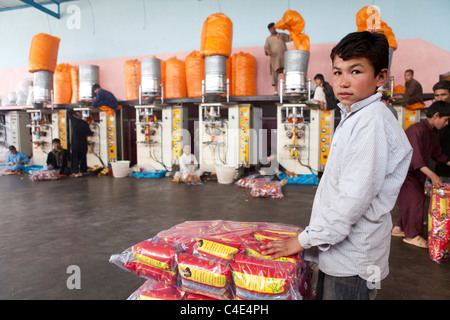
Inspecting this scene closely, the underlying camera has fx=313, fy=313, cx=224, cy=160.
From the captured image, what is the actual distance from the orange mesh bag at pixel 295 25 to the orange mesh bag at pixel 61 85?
496cm

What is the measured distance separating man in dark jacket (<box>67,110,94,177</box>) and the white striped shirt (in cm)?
629

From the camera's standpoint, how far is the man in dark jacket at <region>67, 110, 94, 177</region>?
630 centimetres

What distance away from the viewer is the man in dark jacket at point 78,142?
630 cm

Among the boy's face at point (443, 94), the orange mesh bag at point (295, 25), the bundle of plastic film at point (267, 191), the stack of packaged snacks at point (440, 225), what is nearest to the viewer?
the stack of packaged snacks at point (440, 225)

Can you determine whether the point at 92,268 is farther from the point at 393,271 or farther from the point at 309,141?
the point at 309,141

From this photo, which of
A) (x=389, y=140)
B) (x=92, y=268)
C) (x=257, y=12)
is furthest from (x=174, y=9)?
(x=389, y=140)

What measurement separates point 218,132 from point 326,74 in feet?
8.83

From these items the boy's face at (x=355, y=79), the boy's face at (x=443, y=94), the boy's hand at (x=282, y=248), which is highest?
the boy's face at (x=443, y=94)

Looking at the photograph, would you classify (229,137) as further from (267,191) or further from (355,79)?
(355,79)

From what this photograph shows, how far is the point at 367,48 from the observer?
0.87 m

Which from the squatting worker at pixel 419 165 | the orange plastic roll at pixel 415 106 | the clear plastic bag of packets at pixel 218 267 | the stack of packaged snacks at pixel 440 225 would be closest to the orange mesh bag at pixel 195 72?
the orange plastic roll at pixel 415 106

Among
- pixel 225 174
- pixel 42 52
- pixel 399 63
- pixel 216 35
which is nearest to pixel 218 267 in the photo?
pixel 225 174

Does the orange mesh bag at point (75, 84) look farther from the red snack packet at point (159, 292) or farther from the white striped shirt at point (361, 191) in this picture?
the white striped shirt at point (361, 191)

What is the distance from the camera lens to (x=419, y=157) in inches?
94.0
